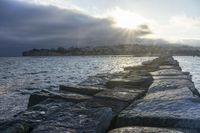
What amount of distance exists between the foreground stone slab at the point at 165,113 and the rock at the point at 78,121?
0.30 meters

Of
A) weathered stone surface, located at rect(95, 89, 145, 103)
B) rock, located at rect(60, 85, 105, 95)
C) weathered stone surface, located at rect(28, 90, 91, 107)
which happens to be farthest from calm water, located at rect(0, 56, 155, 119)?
weathered stone surface, located at rect(95, 89, 145, 103)

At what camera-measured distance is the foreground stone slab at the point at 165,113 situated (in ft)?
11.1

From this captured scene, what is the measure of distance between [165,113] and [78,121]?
3.40 feet

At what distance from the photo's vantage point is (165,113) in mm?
3674

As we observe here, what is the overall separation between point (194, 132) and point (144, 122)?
0.56 meters

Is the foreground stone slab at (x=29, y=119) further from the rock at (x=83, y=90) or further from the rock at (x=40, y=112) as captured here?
the rock at (x=83, y=90)

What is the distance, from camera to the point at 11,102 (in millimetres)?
9414

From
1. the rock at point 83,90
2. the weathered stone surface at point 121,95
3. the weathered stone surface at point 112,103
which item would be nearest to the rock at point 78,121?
the weathered stone surface at point 112,103

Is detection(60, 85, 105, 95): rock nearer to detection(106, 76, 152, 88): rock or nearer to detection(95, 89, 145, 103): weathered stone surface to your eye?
detection(95, 89, 145, 103): weathered stone surface

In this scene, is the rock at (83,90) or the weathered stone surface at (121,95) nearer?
the weathered stone surface at (121,95)

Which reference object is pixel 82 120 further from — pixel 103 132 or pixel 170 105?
pixel 170 105

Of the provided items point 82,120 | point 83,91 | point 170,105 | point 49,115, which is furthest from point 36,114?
point 83,91

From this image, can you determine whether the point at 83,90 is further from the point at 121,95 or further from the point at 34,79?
the point at 34,79

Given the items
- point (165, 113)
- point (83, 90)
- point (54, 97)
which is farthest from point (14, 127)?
point (83, 90)
